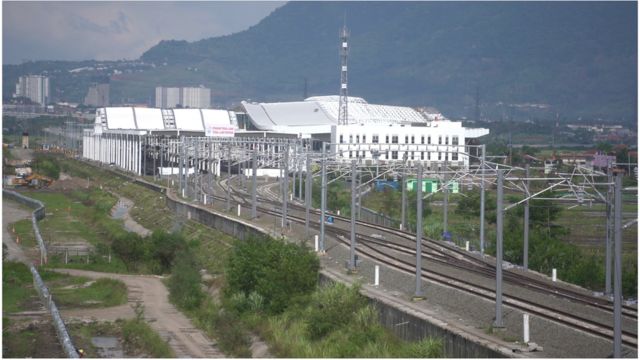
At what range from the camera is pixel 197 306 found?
27.2 metres

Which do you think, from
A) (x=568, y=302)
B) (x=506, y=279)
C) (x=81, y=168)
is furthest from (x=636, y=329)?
(x=81, y=168)

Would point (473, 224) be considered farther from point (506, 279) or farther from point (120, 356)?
point (120, 356)

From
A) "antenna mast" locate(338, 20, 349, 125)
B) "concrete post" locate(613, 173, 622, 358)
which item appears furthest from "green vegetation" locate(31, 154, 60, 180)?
"concrete post" locate(613, 173, 622, 358)

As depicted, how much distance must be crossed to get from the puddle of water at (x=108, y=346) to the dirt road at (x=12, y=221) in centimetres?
1438

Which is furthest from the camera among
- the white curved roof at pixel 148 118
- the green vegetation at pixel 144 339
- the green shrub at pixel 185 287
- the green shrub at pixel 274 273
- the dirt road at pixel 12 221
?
the white curved roof at pixel 148 118

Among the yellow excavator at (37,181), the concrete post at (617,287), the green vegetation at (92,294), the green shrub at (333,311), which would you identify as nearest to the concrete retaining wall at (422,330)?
the green shrub at (333,311)

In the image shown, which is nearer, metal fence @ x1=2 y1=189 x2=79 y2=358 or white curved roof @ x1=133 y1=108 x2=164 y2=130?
metal fence @ x1=2 y1=189 x2=79 y2=358

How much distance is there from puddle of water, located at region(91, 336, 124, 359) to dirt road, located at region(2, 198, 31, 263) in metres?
14.4

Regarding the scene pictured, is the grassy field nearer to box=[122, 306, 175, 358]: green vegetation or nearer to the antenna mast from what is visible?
box=[122, 306, 175, 358]: green vegetation

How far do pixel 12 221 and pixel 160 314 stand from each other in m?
28.6

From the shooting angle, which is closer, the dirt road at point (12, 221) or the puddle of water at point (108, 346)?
the puddle of water at point (108, 346)

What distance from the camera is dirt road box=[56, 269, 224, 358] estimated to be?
878 inches

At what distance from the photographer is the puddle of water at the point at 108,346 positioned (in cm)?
2175

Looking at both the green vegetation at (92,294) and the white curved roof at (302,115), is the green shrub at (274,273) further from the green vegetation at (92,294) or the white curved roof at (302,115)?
the white curved roof at (302,115)
